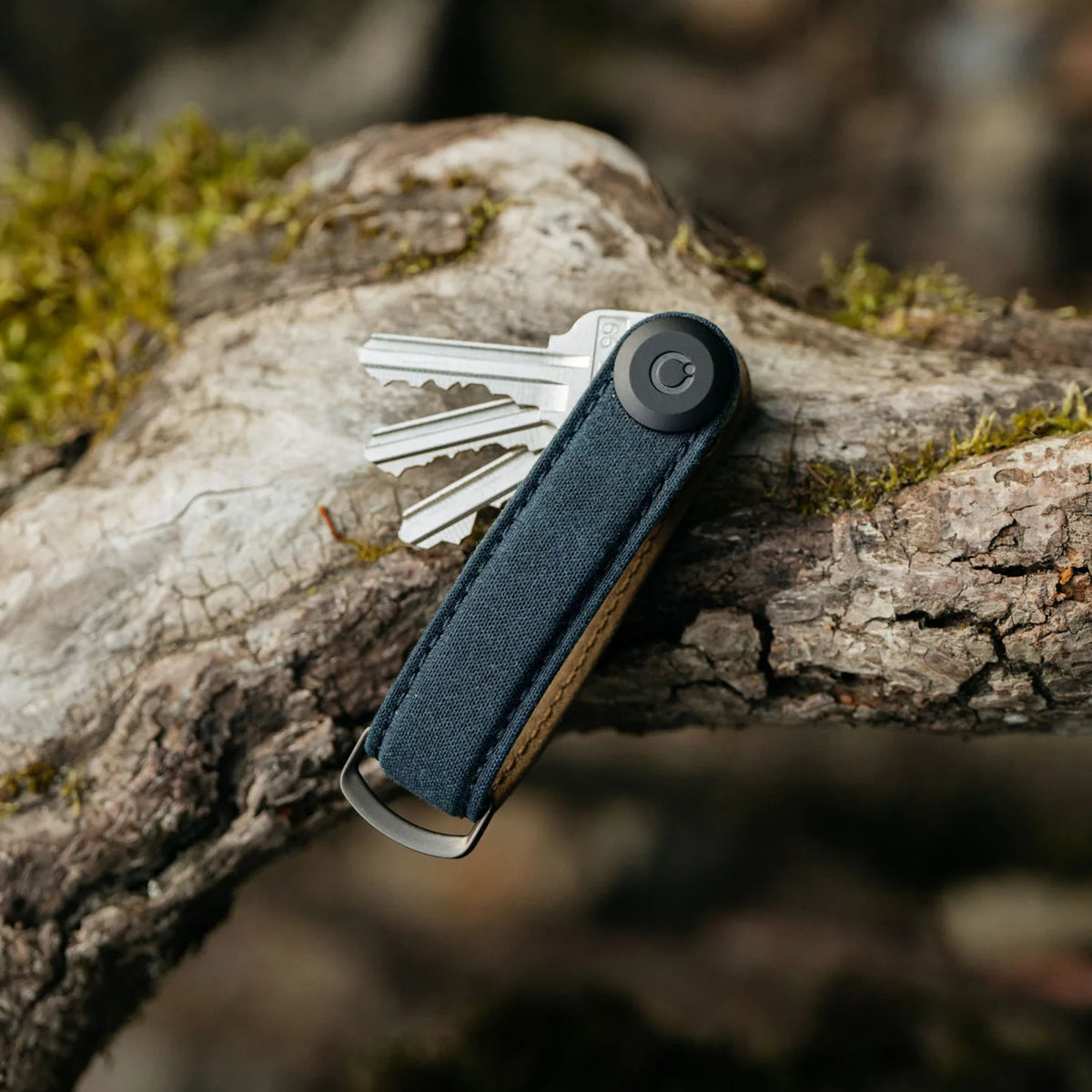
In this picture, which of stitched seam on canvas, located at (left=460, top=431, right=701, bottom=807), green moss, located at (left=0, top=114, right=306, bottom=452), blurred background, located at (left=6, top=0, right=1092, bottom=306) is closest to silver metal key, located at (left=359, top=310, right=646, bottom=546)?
stitched seam on canvas, located at (left=460, top=431, right=701, bottom=807)

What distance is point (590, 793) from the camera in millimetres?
3355

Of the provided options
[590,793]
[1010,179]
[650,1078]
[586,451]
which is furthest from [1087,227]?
[650,1078]

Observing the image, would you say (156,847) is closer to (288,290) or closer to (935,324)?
(288,290)

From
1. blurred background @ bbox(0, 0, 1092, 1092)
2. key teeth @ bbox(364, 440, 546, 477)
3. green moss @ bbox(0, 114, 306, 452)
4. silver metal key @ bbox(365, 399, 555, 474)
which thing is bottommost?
blurred background @ bbox(0, 0, 1092, 1092)

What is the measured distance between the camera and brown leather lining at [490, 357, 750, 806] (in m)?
1.62

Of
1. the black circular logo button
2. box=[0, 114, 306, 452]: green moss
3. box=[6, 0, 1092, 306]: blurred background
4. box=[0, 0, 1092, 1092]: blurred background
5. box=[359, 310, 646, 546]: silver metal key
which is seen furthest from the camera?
box=[6, 0, 1092, 306]: blurred background

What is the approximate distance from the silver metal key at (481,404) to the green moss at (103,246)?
0.70m

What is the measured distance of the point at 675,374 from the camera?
1570 millimetres

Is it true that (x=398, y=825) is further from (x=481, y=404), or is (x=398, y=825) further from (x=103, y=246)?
(x=103, y=246)

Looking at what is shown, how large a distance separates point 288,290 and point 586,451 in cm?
83

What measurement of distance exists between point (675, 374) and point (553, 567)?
376 millimetres

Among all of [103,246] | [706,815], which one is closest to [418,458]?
[103,246]

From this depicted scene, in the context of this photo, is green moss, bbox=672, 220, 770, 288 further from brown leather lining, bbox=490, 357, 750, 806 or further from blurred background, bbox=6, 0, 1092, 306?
blurred background, bbox=6, 0, 1092, 306

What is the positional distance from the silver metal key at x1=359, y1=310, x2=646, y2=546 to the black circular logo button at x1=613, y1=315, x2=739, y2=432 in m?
0.08
